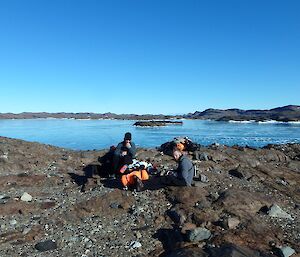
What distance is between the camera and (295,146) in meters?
25.5

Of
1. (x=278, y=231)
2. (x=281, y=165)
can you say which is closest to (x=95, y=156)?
(x=281, y=165)

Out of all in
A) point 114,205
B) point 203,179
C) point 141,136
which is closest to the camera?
point 114,205

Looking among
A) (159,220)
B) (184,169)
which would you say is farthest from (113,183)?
(159,220)

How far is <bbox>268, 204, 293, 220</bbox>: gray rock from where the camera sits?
11.1 m

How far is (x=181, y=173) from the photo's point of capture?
1257 cm

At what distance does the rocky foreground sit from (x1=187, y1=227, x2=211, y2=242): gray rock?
24 mm

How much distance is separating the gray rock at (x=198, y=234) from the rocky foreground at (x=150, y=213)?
2 centimetres

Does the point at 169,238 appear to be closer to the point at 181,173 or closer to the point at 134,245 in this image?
the point at 134,245

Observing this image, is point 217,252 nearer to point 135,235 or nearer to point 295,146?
point 135,235

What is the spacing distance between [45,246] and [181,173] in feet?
16.4

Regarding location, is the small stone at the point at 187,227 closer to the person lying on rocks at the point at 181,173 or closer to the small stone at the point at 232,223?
the small stone at the point at 232,223

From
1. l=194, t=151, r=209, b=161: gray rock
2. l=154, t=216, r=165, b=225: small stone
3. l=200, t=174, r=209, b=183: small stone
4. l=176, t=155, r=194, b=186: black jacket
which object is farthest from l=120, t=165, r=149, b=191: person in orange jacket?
l=194, t=151, r=209, b=161: gray rock

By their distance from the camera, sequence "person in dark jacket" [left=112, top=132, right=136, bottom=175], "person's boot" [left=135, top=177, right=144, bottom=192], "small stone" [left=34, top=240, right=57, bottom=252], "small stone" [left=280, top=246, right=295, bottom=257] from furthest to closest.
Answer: "person in dark jacket" [left=112, top=132, right=136, bottom=175] → "person's boot" [left=135, top=177, right=144, bottom=192] → "small stone" [left=34, top=240, right=57, bottom=252] → "small stone" [left=280, top=246, right=295, bottom=257]

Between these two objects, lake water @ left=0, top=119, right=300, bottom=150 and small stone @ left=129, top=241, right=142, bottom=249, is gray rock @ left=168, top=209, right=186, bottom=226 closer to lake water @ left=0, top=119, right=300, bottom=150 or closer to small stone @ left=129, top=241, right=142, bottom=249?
small stone @ left=129, top=241, right=142, bottom=249
